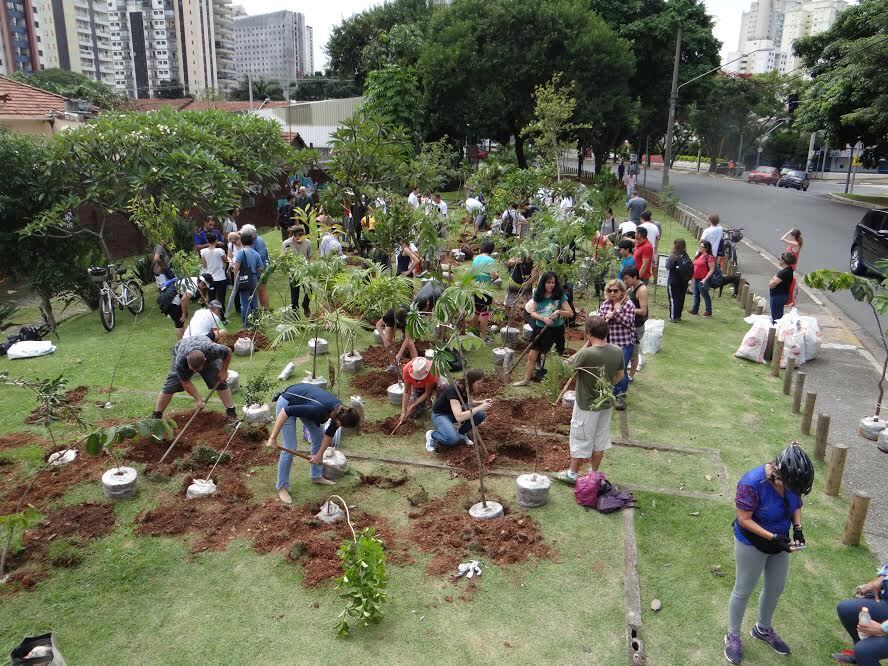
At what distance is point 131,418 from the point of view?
8273 millimetres

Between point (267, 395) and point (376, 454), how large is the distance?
6.81ft

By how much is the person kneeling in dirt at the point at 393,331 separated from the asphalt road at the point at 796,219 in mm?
8809

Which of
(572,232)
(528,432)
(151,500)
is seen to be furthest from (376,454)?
(572,232)

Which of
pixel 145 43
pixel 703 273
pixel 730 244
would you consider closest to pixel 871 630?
pixel 703 273

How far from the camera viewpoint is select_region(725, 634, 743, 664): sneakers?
4.62 m

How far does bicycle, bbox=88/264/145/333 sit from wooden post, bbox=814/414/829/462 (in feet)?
37.9

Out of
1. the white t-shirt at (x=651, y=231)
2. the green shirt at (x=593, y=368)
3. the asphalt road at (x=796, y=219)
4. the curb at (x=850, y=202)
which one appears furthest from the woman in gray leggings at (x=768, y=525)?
the curb at (x=850, y=202)

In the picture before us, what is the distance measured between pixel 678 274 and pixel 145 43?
451 ft

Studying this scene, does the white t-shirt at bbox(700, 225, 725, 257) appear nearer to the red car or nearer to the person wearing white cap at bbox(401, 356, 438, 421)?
the person wearing white cap at bbox(401, 356, 438, 421)

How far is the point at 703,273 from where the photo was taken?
13039mm

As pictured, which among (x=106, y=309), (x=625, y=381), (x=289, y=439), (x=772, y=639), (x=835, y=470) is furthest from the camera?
(x=106, y=309)

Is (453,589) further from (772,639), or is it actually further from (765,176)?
(765,176)

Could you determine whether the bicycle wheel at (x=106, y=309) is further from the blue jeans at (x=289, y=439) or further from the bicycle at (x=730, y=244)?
the bicycle at (x=730, y=244)

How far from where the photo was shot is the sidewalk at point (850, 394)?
667 cm
